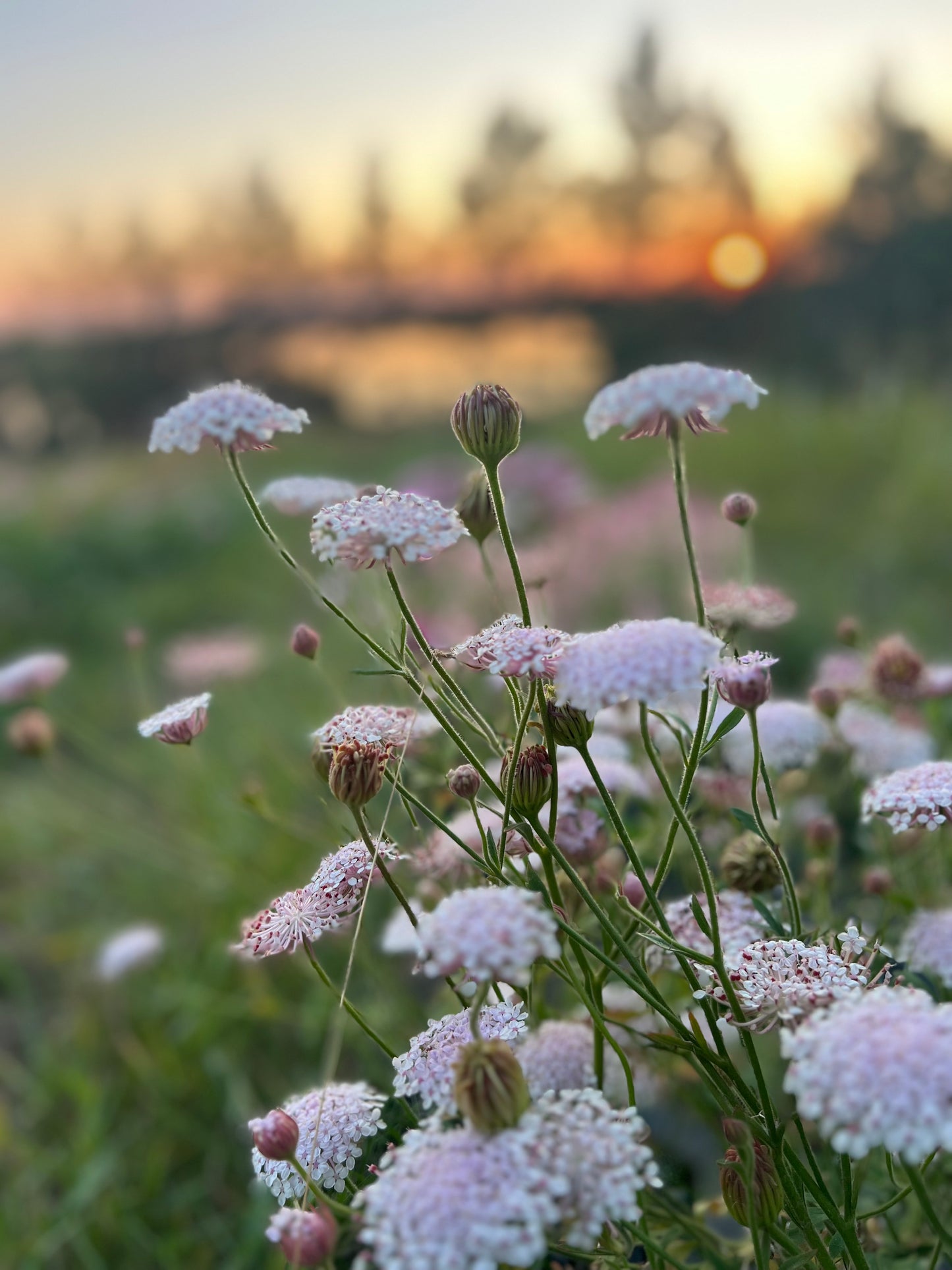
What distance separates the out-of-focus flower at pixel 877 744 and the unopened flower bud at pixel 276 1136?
0.58 metres

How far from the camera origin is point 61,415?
7766mm

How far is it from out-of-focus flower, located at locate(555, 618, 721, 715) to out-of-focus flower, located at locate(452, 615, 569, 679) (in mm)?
23

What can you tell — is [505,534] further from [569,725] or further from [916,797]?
[916,797]

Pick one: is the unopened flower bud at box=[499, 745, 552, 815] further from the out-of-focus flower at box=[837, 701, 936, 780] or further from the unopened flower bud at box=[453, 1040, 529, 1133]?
the out-of-focus flower at box=[837, 701, 936, 780]

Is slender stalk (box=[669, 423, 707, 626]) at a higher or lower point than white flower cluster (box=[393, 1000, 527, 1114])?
higher

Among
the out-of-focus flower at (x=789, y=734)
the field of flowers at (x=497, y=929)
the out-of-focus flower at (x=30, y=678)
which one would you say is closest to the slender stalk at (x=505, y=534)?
the field of flowers at (x=497, y=929)

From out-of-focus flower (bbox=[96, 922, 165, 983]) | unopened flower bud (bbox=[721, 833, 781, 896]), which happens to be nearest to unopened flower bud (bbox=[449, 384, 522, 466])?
unopened flower bud (bbox=[721, 833, 781, 896])

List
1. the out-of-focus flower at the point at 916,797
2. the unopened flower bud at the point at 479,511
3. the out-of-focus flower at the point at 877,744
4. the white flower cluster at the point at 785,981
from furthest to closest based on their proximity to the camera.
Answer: the out-of-focus flower at the point at 877,744 → the unopened flower bud at the point at 479,511 → the out-of-focus flower at the point at 916,797 → the white flower cluster at the point at 785,981

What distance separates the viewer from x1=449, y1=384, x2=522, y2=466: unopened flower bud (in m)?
0.58

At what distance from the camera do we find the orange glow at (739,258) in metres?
7.59

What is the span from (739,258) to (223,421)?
7763 millimetres

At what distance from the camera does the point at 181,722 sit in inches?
25.1

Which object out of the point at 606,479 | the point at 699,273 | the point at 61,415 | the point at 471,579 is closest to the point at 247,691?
the point at 471,579

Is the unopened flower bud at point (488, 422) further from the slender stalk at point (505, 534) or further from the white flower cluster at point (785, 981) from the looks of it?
the white flower cluster at point (785, 981)
